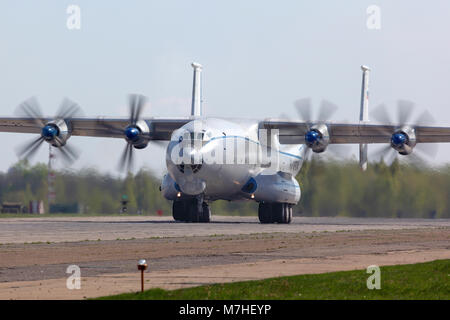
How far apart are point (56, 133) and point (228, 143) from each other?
8.64m

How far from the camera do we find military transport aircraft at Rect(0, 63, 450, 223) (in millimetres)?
43031

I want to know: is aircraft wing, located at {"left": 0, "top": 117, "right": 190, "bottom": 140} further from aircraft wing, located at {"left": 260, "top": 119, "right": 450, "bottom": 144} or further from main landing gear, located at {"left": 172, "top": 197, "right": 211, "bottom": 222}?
aircraft wing, located at {"left": 260, "top": 119, "right": 450, "bottom": 144}

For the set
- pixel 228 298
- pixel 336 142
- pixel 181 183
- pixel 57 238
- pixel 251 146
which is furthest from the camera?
pixel 336 142

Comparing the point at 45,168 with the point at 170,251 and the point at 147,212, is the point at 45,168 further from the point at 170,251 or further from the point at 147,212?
the point at 170,251

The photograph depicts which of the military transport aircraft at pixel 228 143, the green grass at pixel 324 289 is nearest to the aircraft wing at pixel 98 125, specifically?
the military transport aircraft at pixel 228 143

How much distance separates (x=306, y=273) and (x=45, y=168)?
49.1 m

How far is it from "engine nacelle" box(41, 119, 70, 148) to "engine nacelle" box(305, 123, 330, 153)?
12249 millimetres

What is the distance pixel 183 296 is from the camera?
45.8 feet

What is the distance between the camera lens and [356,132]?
49312mm

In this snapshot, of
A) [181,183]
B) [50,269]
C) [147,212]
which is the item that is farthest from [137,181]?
[50,269]

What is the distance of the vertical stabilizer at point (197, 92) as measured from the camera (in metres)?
54.1

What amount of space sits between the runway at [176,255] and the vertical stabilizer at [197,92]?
19216 mm

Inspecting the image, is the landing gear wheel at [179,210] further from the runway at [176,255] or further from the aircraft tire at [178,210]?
the runway at [176,255]

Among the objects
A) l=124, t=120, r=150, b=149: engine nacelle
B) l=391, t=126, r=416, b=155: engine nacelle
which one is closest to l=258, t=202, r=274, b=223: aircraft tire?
l=124, t=120, r=150, b=149: engine nacelle
